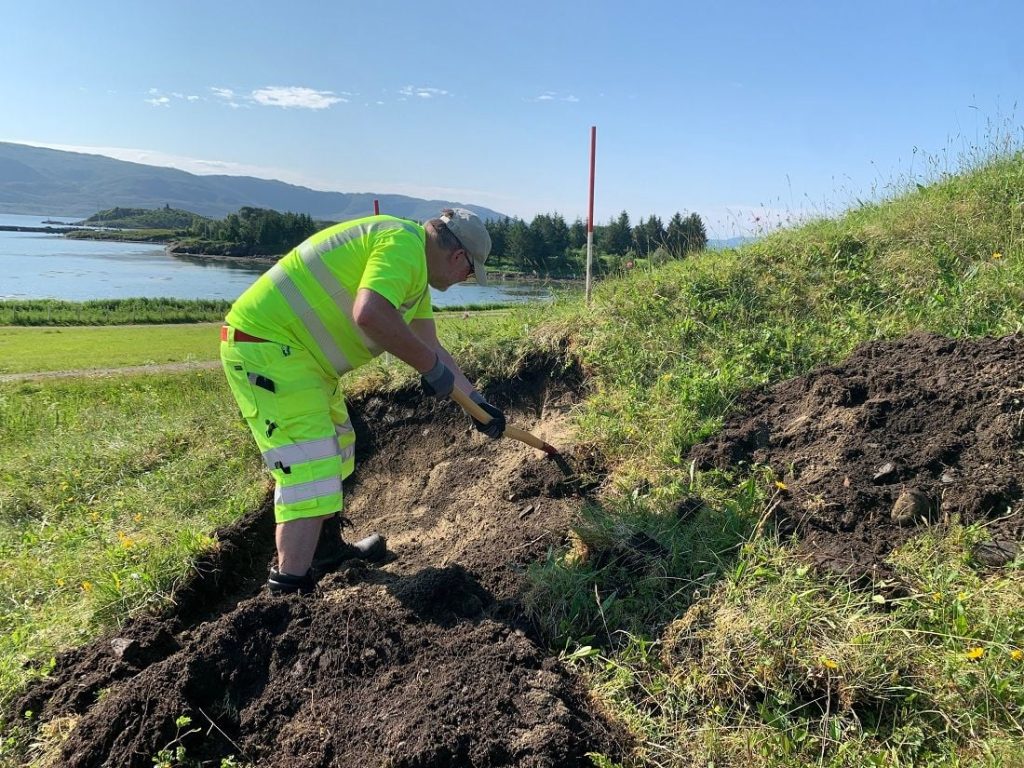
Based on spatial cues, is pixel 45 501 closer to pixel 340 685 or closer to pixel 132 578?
pixel 132 578

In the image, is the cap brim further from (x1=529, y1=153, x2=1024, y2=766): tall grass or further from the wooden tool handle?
(x1=529, y1=153, x2=1024, y2=766): tall grass

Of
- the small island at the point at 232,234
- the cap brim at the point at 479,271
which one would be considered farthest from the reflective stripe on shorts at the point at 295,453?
the small island at the point at 232,234

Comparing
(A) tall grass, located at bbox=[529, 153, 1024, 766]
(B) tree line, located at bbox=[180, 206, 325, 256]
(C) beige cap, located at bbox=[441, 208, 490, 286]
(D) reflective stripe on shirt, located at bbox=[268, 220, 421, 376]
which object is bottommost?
(A) tall grass, located at bbox=[529, 153, 1024, 766]

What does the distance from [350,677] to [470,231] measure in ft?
6.47

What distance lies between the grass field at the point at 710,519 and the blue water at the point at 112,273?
1455 centimetres

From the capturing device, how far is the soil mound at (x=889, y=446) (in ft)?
7.71

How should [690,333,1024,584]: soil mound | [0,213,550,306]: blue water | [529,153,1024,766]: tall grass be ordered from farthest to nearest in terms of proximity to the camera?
[0,213,550,306]: blue water → [690,333,1024,584]: soil mound → [529,153,1024,766]: tall grass

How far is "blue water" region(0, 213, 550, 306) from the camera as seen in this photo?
45.4m

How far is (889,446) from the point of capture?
2.72 meters

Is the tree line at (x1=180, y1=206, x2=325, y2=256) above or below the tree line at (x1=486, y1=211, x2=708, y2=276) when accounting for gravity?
above

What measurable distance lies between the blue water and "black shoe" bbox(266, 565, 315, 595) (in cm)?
1673

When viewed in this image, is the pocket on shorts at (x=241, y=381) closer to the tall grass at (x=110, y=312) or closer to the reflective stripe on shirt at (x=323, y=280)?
the reflective stripe on shirt at (x=323, y=280)

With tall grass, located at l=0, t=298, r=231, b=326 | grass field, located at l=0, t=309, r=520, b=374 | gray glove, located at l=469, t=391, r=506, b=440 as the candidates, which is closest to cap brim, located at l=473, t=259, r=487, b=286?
gray glove, located at l=469, t=391, r=506, b=440

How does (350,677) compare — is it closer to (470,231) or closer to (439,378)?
(439,378)
